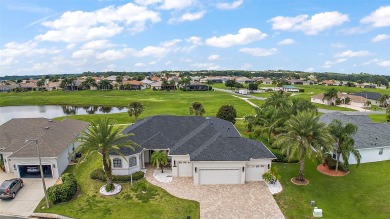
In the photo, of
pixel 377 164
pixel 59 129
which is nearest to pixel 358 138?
pixel 377 164

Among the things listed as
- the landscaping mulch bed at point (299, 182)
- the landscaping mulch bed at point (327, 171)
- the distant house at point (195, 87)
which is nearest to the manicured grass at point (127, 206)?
the landscaping mulch bed at point (299, 182)

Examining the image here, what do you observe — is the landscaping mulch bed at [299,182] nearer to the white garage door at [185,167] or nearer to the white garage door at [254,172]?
the white garage door at [254,172]

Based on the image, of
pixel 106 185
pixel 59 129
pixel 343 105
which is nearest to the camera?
pixel 106 185

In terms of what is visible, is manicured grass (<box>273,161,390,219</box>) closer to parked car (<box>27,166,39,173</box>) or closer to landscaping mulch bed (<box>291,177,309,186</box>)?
landscaping mulch bed (<box>291,177,309,186</box>)

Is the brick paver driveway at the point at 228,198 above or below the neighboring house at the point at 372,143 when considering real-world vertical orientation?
below

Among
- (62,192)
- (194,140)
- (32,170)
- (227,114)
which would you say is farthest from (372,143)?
(32,170)

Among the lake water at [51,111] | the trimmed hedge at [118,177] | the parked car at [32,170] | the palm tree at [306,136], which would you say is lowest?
the lake water at [51,111]

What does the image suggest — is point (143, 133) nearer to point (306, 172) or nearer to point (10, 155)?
point (10, 155)
